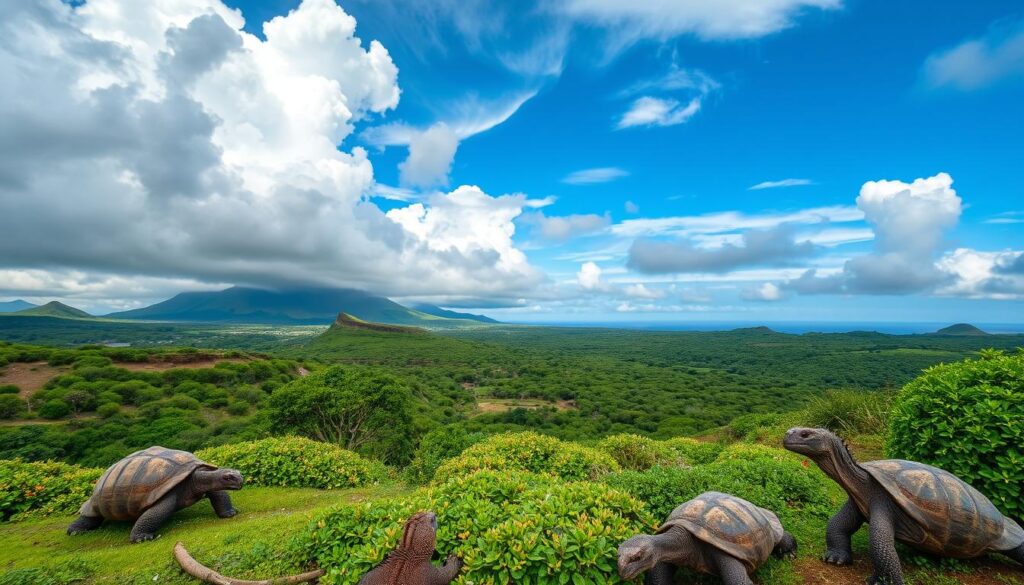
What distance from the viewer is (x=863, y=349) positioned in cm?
13988

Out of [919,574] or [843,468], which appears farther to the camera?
[843,468]

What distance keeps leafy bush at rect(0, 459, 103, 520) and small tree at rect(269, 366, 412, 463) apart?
11.5m

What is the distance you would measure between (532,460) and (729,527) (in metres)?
5.58

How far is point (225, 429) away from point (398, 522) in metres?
28.6

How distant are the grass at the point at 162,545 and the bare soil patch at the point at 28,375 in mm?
29755

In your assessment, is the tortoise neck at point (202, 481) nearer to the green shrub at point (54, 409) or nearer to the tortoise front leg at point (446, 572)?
the tortoise front leg at point (446, 572)

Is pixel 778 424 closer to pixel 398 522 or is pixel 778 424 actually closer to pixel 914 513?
pixel 914 513

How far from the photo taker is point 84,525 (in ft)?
24.5

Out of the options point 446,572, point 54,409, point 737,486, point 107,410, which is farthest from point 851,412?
point 54,409

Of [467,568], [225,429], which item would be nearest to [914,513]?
[467,568]

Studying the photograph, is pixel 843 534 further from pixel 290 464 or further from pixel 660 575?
pixel 290 464

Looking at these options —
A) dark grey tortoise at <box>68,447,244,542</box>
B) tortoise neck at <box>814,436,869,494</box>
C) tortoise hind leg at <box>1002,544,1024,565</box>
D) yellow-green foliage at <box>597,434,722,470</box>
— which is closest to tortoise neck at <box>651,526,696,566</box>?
tortoise neck at <box>814,436,869,494</box>

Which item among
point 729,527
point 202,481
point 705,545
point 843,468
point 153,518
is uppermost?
point 843,468

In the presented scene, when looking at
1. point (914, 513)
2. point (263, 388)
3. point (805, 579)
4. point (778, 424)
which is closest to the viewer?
point (914, 513)
